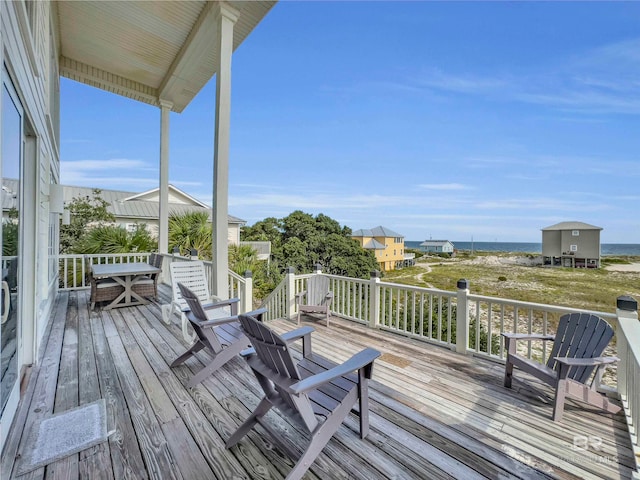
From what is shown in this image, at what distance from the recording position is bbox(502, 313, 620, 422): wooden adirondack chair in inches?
89.4

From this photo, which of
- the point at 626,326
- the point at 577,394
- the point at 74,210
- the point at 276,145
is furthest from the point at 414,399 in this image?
the point at 276,145

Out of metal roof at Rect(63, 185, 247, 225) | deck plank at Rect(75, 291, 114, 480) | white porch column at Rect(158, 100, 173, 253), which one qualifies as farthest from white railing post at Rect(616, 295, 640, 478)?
metal roof at Rect(63, 185, 247, 225)

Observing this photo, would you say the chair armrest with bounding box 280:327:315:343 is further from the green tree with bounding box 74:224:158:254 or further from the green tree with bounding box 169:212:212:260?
the green tree with bounding box 169:212:212:260

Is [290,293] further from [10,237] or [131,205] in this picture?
[131,205]

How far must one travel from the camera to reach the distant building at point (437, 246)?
1876 inches

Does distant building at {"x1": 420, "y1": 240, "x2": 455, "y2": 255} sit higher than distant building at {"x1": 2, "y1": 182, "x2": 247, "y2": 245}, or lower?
lower

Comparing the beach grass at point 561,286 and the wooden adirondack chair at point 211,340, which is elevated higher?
the wooden adirondack chair at point 211,340

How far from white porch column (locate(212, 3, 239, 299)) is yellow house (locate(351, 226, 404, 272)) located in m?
21.8

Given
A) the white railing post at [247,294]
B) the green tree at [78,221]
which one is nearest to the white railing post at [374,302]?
the white railing post at [247,294]

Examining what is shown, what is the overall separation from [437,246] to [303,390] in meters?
53.1

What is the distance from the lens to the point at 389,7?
20.9 ft

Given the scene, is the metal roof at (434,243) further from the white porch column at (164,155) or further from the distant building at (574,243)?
the white porch column at (164,155)

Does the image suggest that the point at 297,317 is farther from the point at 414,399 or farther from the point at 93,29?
the point at 93,29

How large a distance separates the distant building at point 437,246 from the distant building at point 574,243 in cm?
2599
